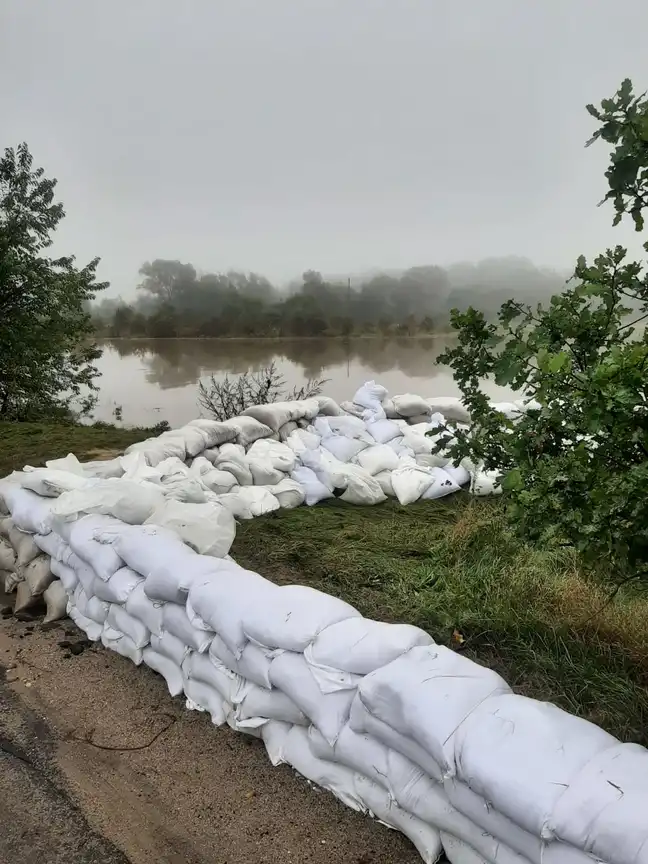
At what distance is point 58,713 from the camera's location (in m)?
1.97

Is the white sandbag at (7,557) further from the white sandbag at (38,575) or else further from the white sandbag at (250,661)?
the white sandbag at (250,661)

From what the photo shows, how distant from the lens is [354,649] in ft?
5.08

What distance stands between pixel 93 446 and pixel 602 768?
4.58 m

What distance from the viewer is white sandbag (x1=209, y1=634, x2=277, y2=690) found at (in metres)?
1.72

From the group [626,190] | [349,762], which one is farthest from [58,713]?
[626,190]

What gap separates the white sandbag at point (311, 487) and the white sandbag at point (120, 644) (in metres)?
1.67

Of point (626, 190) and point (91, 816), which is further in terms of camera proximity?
point (91, 816)

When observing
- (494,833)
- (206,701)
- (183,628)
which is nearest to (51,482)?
(183,628)

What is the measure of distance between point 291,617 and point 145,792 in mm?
573

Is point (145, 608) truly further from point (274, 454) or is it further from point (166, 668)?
point (274, 454)

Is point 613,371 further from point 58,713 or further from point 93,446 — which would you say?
point 93,446

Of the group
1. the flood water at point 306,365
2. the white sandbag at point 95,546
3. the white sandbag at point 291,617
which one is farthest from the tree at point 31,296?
the white sandbag at point 291,617

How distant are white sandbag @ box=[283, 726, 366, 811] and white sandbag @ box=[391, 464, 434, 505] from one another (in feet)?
7.60

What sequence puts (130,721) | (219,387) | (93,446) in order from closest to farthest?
1. (130,721)
2. (93,446)
3. (219,387)
